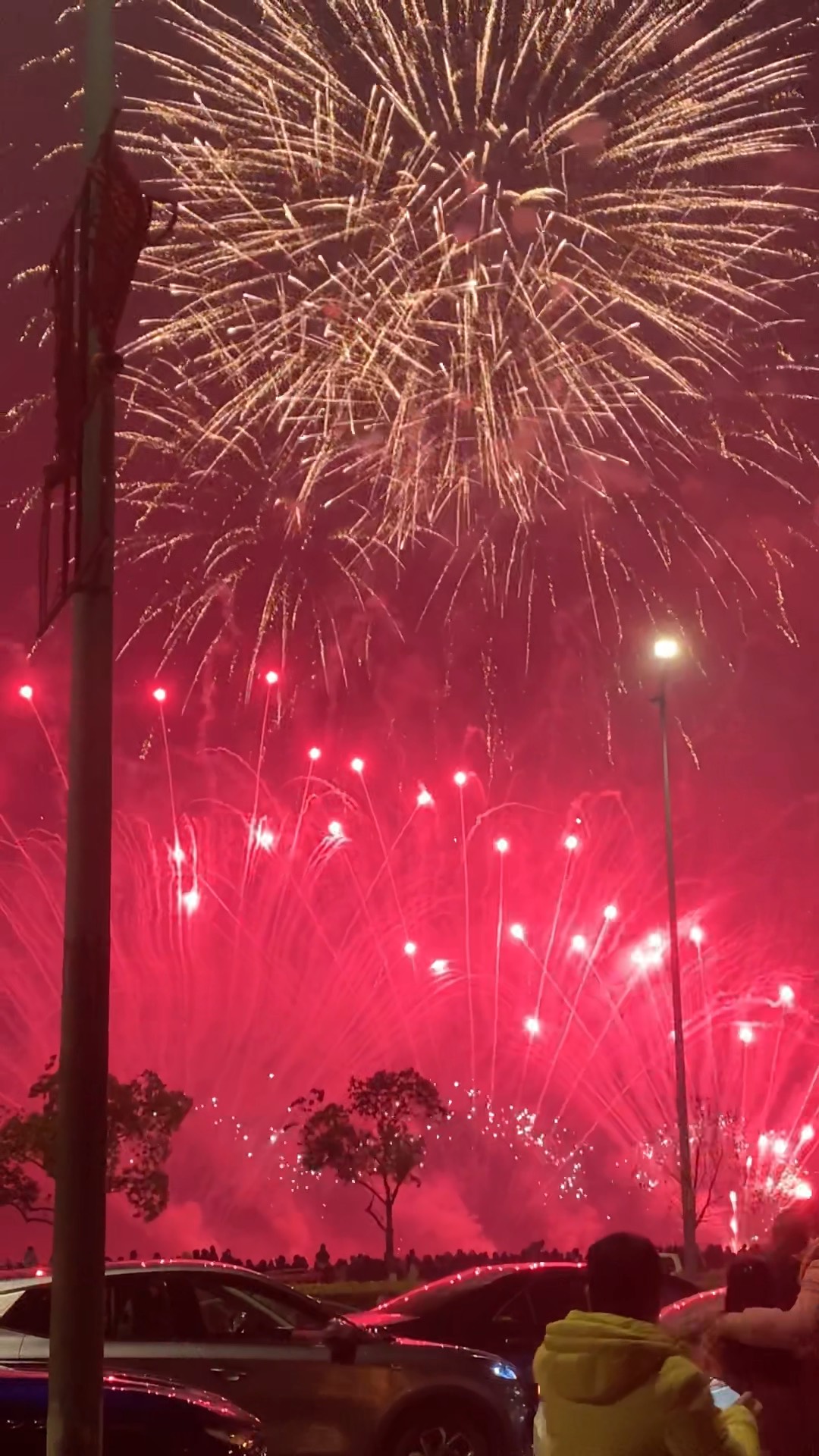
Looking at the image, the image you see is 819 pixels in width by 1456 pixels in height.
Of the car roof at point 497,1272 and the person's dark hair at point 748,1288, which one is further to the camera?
the car roof at point 497,1272

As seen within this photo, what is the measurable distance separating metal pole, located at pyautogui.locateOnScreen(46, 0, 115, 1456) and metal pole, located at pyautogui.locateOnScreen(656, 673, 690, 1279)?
2032cm

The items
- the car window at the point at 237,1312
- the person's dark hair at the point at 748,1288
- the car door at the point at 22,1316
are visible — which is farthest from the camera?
the car window at the point at 237,1312

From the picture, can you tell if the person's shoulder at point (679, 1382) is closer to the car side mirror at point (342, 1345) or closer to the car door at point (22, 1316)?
→ the car door at point (22, 1316)

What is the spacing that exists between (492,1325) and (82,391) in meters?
8.21

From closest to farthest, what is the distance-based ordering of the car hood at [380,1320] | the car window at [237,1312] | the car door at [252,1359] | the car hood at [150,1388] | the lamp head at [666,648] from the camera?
1. the car hood at [150,1388]
2. the car door at [252,1359]
3. the car window at [237,1312]
4. the car hood at [380,1320]
5. the lamp head at [666,648]

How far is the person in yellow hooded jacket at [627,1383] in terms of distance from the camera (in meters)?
3.86

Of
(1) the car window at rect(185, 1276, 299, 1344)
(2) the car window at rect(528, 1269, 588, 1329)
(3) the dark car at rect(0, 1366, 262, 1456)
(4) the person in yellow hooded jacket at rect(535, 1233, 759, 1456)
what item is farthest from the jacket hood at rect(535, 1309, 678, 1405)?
(2) the car window at rect(528, 1269, 588, 1329)

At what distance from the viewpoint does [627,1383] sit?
12.8 ft

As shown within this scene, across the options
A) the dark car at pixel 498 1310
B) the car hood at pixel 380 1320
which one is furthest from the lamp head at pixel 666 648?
the car hood at pixel 380 1320

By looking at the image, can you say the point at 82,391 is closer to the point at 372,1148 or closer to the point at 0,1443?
the point at 0,1443

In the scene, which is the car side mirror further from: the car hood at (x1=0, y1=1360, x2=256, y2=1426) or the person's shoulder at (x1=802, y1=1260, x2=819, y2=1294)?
the person's shoulder at (x1=802, y1=1260, x2=819, y2=1294)

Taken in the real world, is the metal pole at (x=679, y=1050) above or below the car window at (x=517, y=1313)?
above

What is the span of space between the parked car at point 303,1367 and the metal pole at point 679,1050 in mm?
14835

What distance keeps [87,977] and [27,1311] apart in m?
4.58
